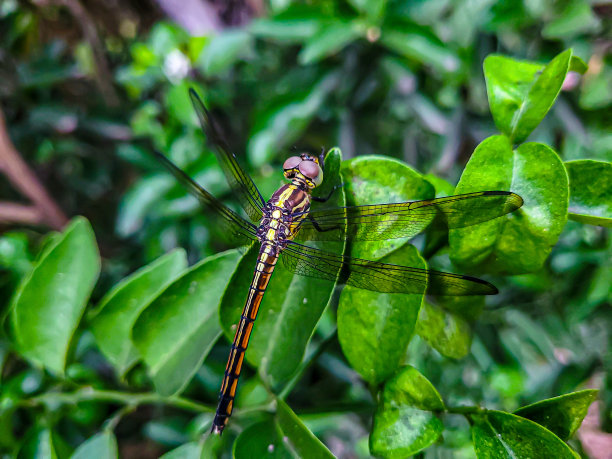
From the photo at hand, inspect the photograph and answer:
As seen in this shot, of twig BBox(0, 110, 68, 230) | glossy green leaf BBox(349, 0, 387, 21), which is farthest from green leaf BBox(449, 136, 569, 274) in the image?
twig BBox(0, 110, 68, 230)

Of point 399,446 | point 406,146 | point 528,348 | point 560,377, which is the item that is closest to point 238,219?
point 399,446

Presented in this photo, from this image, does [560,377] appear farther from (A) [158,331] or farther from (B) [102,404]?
(B) [102,404]

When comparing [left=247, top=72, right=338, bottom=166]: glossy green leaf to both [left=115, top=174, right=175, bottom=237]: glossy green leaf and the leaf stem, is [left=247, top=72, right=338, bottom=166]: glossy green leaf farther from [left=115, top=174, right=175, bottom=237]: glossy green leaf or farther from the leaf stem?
the leaf stem

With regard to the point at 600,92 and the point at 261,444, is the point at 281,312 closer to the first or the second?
the point at 261,444

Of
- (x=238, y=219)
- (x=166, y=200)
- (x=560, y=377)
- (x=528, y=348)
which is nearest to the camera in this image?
(x=238, y=219)

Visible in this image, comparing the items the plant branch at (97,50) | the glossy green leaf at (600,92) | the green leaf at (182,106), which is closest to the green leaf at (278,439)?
the green leaf at (182,106)
